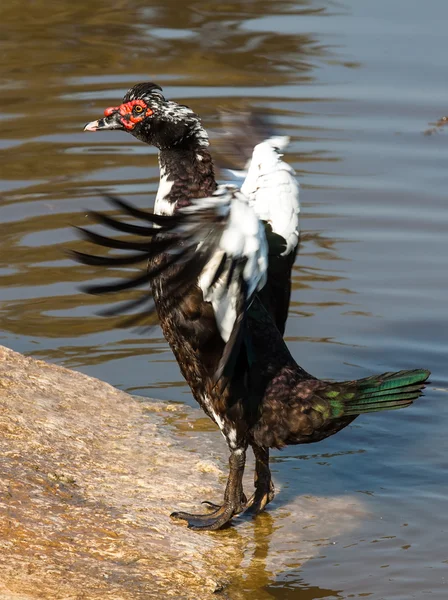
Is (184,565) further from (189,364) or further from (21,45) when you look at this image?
(21,45)

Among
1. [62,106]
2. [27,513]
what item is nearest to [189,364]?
[27,513]

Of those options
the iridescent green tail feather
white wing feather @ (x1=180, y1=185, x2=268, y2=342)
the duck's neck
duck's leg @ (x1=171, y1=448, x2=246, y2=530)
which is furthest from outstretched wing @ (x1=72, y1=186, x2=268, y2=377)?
duck's leg @ (x1=171, y1=448, x2=246, y2=530)

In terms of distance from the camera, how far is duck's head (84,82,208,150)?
5.29 meters

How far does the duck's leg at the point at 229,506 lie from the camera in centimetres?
520

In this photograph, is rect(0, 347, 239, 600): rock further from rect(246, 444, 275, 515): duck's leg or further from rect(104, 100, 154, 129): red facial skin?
rect(104, 100, 154, 129): red facial skin

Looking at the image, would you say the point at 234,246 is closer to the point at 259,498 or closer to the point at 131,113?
the point at 131,113

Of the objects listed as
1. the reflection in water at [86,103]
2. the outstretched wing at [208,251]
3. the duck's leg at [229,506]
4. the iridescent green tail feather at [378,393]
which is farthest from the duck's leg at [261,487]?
the reflection in water at [86,103]

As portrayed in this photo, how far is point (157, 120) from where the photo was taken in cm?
533

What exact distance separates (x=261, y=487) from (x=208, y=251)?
4.99ft

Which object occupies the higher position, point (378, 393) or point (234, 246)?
point (234, 246)

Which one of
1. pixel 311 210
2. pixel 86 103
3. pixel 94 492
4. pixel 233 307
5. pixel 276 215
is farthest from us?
pixel 86 103

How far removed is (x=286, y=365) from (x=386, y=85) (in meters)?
7.40

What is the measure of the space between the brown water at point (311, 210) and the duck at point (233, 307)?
511mm

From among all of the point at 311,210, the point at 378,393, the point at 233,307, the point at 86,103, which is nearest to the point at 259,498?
the point at 378,393
